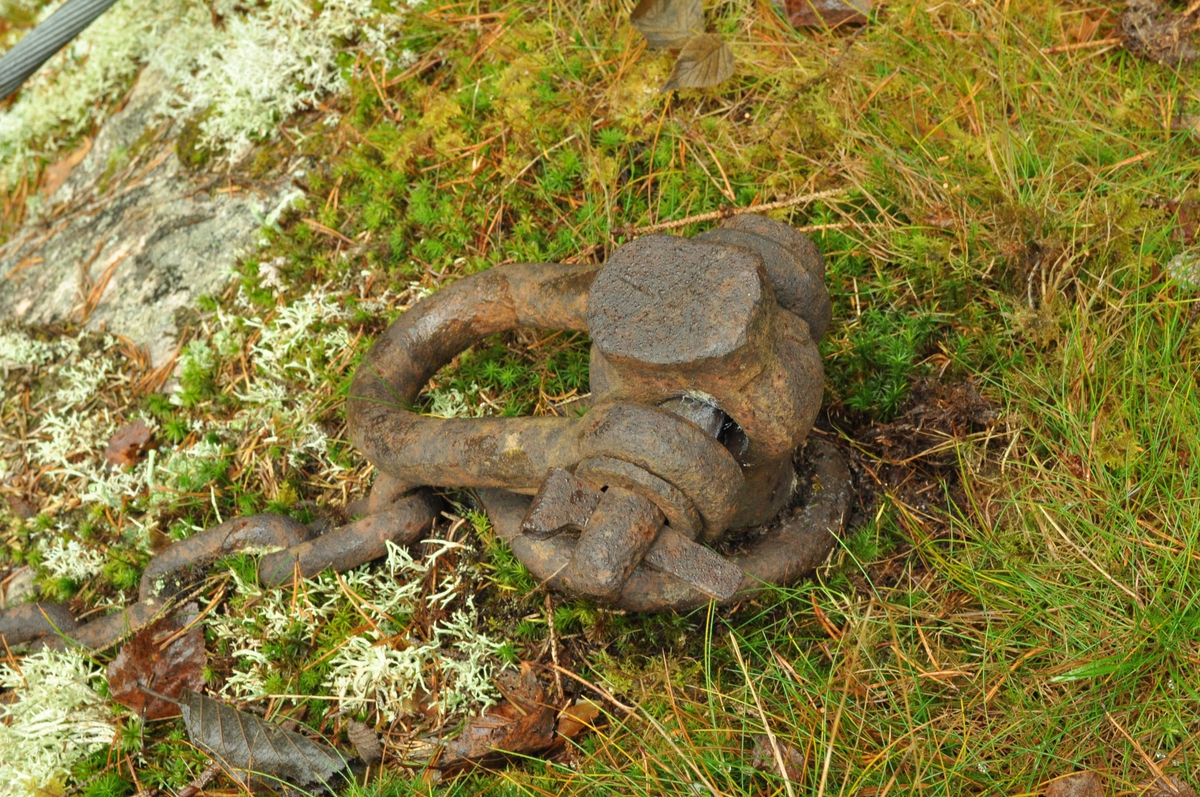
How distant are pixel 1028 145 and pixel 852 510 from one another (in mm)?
1264

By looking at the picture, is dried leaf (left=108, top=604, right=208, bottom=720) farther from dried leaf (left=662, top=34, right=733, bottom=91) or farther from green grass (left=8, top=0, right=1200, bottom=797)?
dried leaf (left=662, top=34, right=733, bottom=91)

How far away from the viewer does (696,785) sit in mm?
2031

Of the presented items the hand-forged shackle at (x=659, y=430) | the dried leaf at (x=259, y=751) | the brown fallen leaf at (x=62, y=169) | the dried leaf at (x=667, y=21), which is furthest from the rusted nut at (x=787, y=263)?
the brown fallen leaf at (x=62, y=169)

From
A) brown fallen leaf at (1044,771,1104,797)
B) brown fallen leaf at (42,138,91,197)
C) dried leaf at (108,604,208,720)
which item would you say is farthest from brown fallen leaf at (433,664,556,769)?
brown fallen leaf at (42,138,91,197)

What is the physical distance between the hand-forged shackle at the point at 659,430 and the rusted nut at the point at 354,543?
7.6 inches

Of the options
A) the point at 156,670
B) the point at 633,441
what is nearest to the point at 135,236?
the point at 156,670

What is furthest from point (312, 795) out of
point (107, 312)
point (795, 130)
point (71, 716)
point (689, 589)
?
point (795, 130)

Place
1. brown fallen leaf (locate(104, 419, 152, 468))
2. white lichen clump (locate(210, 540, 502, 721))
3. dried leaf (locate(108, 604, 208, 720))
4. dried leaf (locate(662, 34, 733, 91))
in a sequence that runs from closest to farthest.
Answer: white lichen clump (locate(210, 540, 502, 721))
dried leaf (locate(108, 604, 208, 720))
dried leaf (locate(662, 34, 733, 91))
brown fallen leaf (locate(104, 419, 152, 468))

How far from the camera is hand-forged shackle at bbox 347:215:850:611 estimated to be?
190 cm

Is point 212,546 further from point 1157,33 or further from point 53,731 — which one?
point 1157,33

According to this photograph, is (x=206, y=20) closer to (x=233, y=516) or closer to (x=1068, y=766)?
(x=233, y=516)

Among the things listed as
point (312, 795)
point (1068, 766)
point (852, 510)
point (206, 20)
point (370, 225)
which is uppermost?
point (206, 20)

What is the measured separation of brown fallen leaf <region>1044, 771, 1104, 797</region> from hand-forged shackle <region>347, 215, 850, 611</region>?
2.38ft

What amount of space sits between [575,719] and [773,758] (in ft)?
1.72
